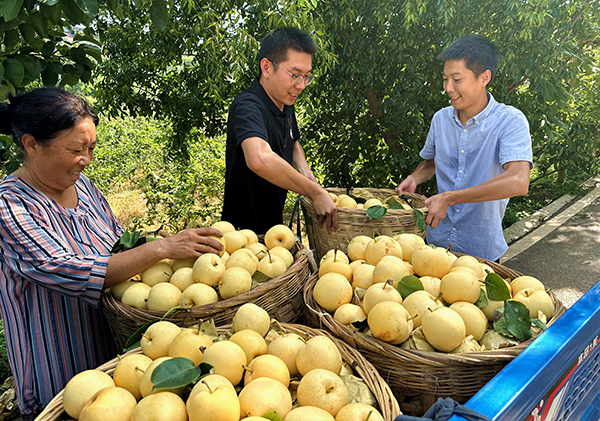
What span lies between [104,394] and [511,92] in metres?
4.80

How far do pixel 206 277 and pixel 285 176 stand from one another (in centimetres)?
79

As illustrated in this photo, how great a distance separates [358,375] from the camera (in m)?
1.44

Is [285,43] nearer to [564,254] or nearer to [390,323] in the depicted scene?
[390,323]

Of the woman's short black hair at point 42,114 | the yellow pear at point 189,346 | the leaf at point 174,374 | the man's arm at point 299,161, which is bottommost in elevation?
the yellow pear at point 189,346

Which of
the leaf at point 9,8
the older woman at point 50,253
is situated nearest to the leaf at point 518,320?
the older woman at point 50,253

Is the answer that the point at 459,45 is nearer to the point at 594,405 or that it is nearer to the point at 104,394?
the point at 594,405

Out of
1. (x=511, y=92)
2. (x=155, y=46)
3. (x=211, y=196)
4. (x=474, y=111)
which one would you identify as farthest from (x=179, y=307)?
(x=211, y=196)

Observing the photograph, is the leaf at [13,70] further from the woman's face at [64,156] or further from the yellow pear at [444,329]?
the yellow pear at [444,329]

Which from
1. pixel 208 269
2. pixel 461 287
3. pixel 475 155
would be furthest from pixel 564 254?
pixel 208 269

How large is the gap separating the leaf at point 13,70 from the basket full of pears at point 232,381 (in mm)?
1474

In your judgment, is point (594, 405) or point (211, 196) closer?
point (594, 405)

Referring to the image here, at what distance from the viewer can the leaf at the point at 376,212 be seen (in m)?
2.25

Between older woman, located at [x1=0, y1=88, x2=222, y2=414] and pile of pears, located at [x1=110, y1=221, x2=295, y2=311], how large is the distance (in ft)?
0.25

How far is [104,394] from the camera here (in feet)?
4.01
